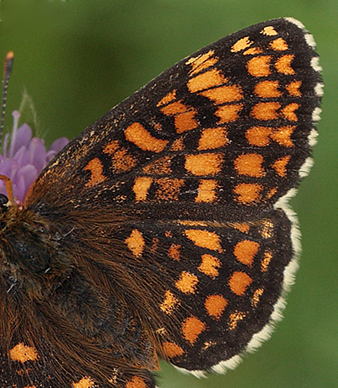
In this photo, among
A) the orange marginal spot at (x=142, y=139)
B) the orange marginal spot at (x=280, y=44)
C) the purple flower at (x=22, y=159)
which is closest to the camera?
the orange marginal spot at (x=280, y=44)

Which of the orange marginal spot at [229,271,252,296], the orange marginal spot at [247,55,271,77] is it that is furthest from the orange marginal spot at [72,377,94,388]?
the orange marginal spot at [247,55,271,77]

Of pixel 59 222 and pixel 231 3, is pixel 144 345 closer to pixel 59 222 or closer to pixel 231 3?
pixel 59 222

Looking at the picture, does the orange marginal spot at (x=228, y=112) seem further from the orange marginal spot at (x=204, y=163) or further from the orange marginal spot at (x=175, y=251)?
A: the orange marginal spot at (x=175, y=251)

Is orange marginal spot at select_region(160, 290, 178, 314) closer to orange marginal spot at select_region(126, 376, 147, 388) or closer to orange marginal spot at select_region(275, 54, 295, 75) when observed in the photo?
orange marginal spot at select_region(126, 376, 147, 388)

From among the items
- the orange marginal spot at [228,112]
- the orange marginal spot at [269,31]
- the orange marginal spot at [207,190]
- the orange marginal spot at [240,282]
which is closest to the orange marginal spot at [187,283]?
the orange marginal spot at [240,282]

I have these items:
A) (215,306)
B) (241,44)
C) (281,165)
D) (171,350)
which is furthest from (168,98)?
(171,350)

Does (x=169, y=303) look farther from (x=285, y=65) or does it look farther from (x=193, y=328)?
(x=285, y=65)
